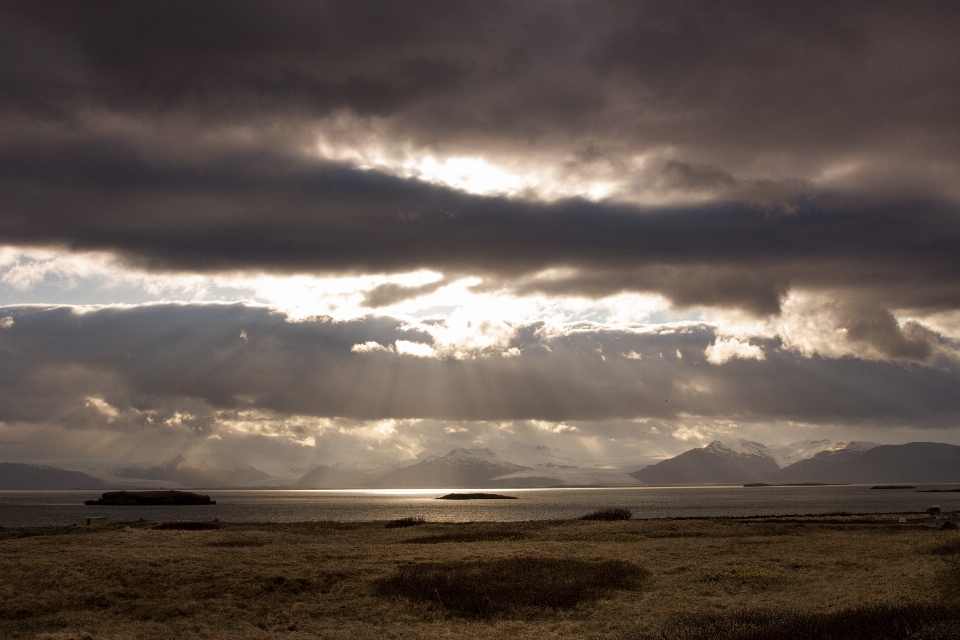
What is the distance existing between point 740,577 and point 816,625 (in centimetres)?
1264

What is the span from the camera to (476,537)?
58.3 metres

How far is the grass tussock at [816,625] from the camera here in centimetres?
2064

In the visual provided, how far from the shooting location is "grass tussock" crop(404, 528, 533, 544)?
5594 centimetres

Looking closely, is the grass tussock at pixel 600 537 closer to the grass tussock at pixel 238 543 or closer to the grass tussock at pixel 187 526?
the grass tussock at pixel 238 543

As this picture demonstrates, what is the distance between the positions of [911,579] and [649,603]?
1252cm

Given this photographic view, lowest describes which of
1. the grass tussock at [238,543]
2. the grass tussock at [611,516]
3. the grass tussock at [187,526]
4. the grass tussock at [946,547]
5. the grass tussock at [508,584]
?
the grass tussock at [611,516]

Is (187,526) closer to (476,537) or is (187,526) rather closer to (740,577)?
(476,537)

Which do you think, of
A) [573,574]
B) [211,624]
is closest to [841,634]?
[573,574]

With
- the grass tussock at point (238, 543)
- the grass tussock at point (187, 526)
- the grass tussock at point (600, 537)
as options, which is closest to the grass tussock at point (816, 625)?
the grass tussock at point (600, 537)

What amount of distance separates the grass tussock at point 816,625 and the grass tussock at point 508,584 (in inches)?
254

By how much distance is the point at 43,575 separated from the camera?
32.7 meters

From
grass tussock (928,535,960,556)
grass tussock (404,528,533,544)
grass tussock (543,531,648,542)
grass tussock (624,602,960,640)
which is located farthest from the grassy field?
grass tussock (404,528,533,544)

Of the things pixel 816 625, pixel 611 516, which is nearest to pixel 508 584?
pixel 816 625

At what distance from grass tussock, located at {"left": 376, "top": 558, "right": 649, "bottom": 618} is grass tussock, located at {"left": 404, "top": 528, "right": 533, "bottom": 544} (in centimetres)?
1651
